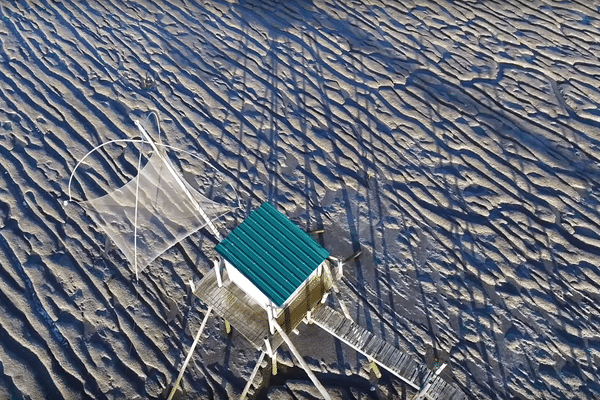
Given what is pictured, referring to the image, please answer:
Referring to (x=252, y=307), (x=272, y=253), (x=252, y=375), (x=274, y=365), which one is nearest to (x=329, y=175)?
(x=272, y=253)

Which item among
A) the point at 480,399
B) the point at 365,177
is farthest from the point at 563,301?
the point at 365,177

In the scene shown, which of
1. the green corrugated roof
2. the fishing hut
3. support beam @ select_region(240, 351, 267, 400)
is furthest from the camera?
support beam @ select_region(240, 351, 267, 400)

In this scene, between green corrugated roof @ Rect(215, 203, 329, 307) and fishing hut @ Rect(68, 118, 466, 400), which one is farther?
fishing hut @ Rect(68, 118, 466, 400)

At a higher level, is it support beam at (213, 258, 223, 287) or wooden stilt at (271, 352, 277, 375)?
support beam at (213, 258, 223, 287)

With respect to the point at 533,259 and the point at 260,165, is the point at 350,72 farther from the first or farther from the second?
the point at 533,259

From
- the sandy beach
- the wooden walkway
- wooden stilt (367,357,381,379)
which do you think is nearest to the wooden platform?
the wooden walkway

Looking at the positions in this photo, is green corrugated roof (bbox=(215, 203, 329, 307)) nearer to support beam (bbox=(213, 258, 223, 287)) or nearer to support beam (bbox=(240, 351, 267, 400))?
support beam (bbox=(213, 258, 223, 287))

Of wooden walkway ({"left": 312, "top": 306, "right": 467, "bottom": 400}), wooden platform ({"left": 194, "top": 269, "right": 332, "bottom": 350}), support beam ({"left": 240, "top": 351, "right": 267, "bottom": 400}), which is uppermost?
wooden walkway ({"left": 312, "top": 306, "right": 467, "bottom": 400})

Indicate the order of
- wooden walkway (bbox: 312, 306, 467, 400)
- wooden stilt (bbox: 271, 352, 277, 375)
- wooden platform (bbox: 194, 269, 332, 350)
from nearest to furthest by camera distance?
1. wooden platform (bbox: 194, 269, 332, 350)
2. wooden walkway (bbox: 312, 306, 467, 400)
3. wooden stilt (bbox: 271, 352, 277, 375)
